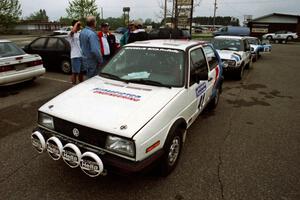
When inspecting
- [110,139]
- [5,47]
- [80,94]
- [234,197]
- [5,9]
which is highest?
[5,9]

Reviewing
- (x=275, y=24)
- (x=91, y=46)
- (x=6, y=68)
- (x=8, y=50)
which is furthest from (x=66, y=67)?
(x=275, y=24)

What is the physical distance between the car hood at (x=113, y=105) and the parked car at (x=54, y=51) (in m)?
5.72

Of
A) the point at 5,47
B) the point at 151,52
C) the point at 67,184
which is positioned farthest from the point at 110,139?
the point at 5,47

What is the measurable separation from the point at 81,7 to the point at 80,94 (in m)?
26.6

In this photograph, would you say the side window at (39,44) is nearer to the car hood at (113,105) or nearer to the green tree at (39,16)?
the car hood at (113,105)

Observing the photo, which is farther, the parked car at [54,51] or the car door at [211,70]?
the parked car at [54,51]

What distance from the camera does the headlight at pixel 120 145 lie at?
2.21m

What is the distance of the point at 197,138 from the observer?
12.9 feet

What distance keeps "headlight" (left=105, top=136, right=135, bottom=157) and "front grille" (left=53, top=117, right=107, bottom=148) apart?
0.06 metres

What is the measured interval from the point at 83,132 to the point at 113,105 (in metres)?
0.44

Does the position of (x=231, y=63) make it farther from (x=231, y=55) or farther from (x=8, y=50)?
(x=8, y=50)

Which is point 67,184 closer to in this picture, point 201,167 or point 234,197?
point 201,167

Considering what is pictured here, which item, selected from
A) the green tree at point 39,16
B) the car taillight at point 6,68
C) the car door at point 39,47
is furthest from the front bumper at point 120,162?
the green tree at point 39,16

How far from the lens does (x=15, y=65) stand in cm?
611
